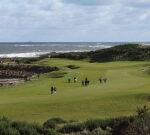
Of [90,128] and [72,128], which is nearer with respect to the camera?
[90,128]

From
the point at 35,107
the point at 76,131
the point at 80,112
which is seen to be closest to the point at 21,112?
the point at 35,107

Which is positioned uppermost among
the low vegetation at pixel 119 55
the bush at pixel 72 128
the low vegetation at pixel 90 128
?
the low vegetation at pixel 119 55

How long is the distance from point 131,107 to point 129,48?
77.4 metres

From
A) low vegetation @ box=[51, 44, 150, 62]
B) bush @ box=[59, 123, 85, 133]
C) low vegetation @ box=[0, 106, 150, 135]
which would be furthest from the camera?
low vegetation @ box=[51, 44, 150, 62]

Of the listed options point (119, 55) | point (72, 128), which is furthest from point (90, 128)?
point (119, 55)

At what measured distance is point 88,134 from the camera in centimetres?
1535

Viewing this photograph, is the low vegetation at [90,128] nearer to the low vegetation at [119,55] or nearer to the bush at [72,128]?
the bush at [72,128]

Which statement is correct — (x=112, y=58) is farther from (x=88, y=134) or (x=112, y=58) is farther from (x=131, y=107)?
(x=88, y=134)

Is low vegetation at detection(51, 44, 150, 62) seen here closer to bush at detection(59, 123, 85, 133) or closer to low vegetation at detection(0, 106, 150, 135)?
low vegetation at detection(0, 106, 150, 135)

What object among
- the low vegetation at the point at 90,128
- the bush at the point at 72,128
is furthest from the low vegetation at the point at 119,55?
the bush at the point at 72,128

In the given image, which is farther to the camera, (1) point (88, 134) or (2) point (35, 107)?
(2) point (35, 107)

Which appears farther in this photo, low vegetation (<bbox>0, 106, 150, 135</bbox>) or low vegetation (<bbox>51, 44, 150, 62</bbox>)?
low vegetation (<bbox>51, 44, 150, 62</bbox>)

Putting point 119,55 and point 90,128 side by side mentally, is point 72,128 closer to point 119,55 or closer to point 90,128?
point 90,128

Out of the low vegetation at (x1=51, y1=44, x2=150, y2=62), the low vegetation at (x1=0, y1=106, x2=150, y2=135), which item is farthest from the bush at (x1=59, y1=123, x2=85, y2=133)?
the low vegetation at (x1=51, y1=44, x2=150, y2=62)
